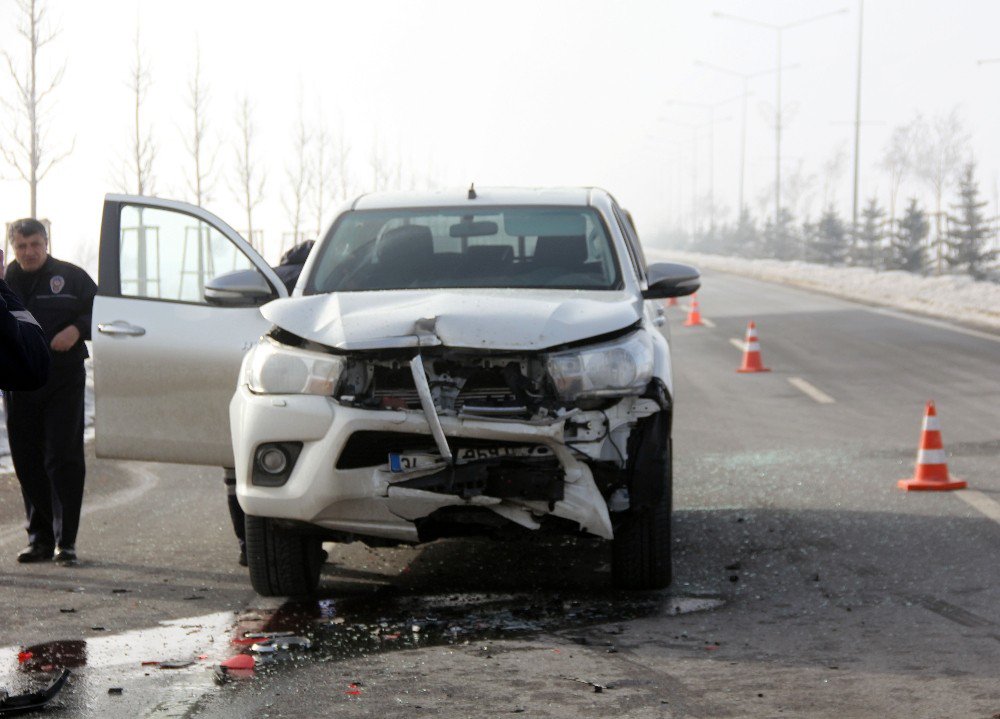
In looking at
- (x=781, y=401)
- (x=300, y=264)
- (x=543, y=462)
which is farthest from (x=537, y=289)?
(x=781, y=401)

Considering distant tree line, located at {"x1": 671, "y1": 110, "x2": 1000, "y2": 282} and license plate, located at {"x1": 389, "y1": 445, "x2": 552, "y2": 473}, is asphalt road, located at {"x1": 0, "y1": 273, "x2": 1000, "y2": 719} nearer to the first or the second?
license plate, located at {"x1": 389, "y1": 445, "x2": 552, "y2": 473}

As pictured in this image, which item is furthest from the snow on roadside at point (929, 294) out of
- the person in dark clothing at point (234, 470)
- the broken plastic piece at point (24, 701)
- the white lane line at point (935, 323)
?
the broken plastic piece at point (24, 701)

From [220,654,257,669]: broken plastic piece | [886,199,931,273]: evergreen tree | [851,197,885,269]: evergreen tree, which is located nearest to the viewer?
[220,654,257,669]: broken plastic piece

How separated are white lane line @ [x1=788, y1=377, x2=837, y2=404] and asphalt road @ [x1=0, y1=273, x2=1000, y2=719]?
3.72 metres

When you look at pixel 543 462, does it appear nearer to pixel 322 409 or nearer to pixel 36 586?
pixel 322 409

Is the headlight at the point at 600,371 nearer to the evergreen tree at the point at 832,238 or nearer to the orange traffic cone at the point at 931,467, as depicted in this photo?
the orange traffic cone at the point at 931,467

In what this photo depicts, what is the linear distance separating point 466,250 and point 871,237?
193 ft

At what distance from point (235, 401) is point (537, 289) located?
1.52 m

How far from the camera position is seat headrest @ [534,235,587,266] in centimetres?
765

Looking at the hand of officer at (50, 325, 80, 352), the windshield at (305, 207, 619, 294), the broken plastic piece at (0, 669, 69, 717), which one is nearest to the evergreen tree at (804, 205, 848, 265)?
the windshield at (305, 207, 619, 294)

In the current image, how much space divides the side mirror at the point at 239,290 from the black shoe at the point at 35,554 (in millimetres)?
1669

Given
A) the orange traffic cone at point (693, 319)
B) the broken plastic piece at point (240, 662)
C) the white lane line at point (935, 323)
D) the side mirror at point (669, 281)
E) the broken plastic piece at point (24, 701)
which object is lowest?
the orange traffic cone at point (693, 319)

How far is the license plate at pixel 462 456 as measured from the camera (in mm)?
6164

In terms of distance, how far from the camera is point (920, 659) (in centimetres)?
550
